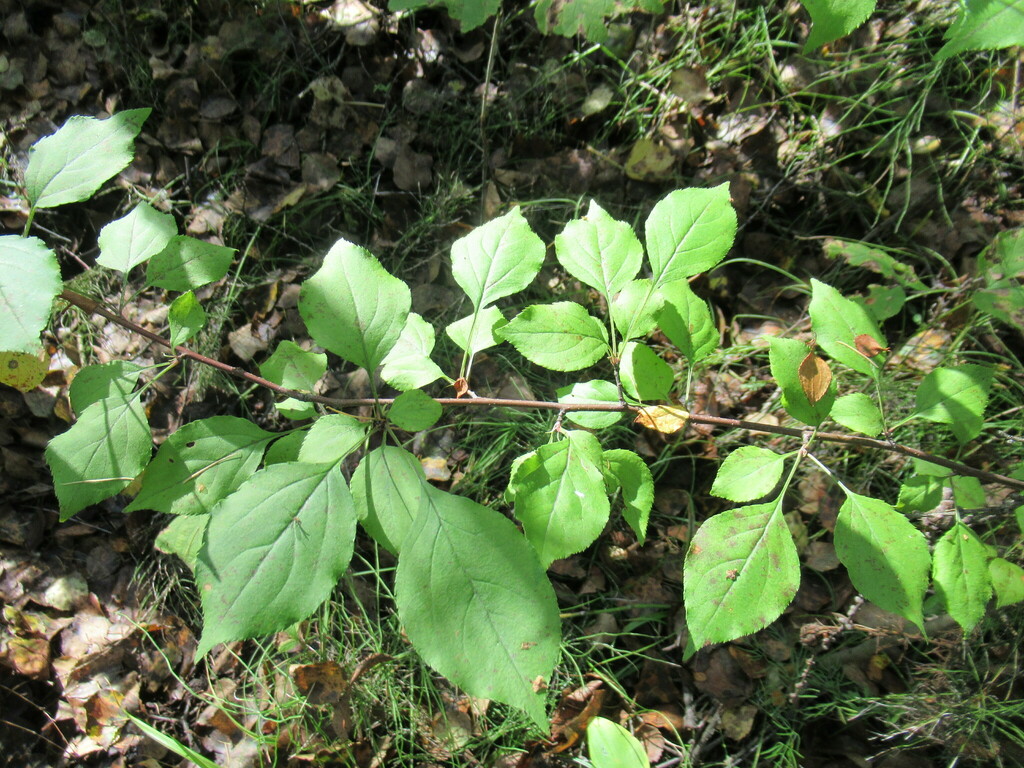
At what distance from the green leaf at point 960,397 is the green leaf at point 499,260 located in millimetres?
856

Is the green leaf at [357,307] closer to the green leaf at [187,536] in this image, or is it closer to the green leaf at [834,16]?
the green leaf at [187,536]

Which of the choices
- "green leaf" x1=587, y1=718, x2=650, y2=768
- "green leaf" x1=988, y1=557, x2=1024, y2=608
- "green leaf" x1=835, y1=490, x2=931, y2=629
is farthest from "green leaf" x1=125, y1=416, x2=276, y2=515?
"green leaf" x1=988, y1=557, x2=1024, y2=608

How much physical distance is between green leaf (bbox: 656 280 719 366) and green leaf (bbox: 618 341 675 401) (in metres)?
0.06

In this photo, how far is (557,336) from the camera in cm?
117

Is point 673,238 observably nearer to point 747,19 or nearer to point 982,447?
point 982,447

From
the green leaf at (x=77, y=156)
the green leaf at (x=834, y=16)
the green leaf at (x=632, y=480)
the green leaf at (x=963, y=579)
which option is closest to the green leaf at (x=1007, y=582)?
the green leaf at (x=963, y=579)

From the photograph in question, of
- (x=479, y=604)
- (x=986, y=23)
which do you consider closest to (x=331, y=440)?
(x=479, y=604)

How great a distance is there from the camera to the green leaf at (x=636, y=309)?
1.21 metres

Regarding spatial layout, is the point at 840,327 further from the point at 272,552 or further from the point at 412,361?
the point at 272,552

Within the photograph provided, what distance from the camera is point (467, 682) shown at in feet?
2.92


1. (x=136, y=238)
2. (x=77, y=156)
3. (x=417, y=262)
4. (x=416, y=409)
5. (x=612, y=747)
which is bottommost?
(x=612, y=747)

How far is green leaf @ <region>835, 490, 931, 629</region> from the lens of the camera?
1.06m

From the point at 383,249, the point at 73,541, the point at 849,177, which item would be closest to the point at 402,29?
the point at 383,249

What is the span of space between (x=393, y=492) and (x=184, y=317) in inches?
22.6
